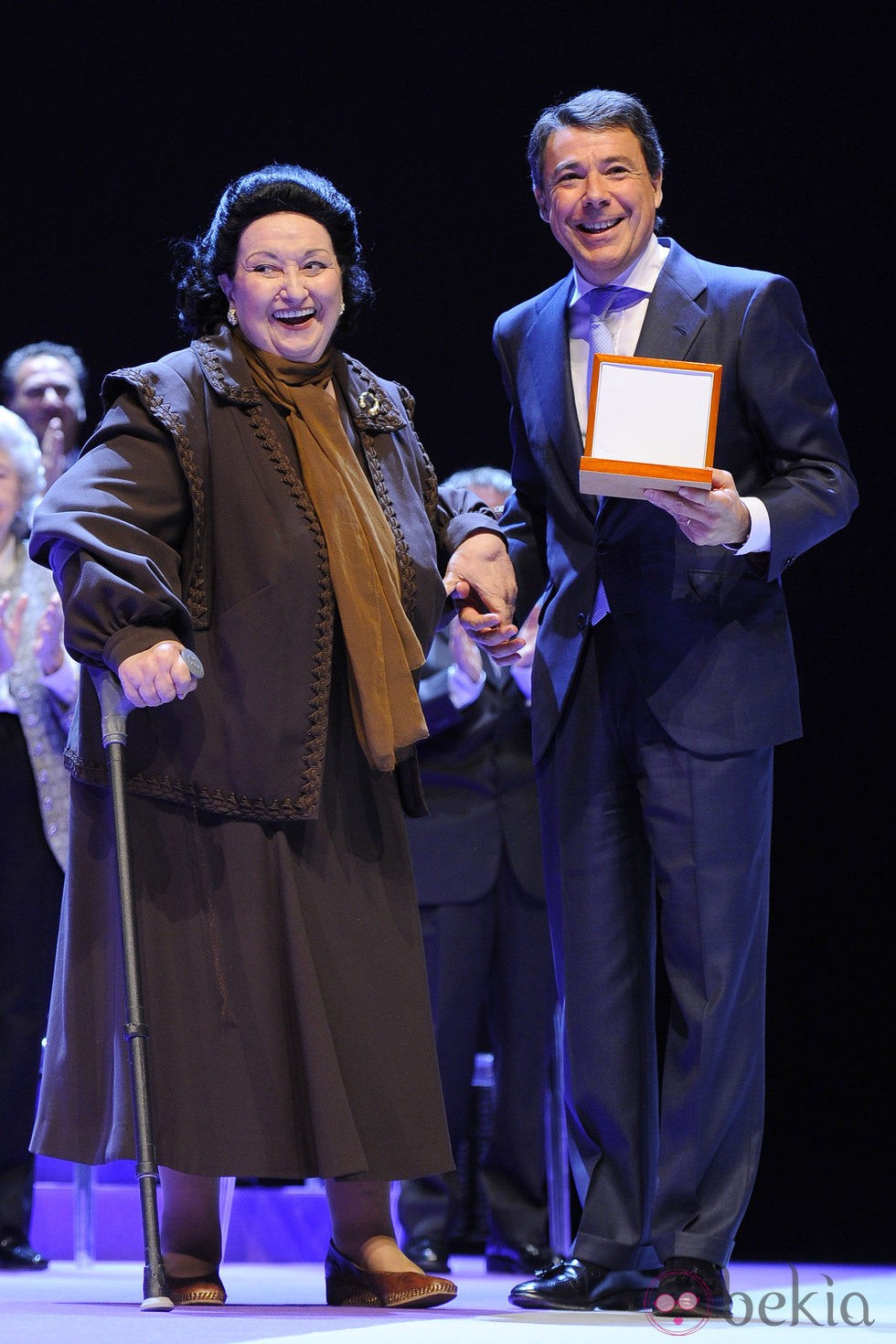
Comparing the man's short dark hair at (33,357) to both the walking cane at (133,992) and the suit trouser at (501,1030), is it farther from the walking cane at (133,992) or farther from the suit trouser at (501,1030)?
the walking cane at (133,992)

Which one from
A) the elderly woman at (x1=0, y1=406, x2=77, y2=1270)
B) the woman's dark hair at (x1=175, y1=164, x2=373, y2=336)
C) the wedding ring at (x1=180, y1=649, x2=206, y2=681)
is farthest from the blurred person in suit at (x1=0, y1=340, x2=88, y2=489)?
the wedding ring at (x1=180, y1=649, x2=206, y2=681)

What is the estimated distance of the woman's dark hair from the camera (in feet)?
8.45

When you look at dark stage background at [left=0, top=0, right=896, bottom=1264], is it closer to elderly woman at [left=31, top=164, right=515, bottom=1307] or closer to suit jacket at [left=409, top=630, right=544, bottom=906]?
suit jacket at [left=409, top=630, right=544, bottom=906]

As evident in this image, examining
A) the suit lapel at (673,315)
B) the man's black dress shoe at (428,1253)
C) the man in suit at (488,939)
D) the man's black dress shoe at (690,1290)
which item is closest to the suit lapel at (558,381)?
the suit lapel at (673,315)

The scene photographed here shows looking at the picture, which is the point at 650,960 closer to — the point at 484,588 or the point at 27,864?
the point at 484,588

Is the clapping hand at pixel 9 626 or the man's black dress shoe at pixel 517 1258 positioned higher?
the clapping hand at pixel 9 626

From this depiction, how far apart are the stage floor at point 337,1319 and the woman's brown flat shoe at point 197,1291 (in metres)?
0.02

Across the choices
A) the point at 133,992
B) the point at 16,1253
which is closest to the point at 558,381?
the point at 133,992

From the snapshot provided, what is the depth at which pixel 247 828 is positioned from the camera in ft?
7.75

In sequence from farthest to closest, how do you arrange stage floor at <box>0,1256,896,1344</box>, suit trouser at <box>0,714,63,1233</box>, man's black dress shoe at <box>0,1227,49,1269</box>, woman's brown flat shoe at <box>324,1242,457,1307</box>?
suit trouser at <box>0,714,63,1233</box> → man's black dress shoe at <box>0,1227,49,1269</box> → woman's brown flat shoe at <box>324,1242,457,1307</box> → stage floor at <box>0,1256,896,1344</box>

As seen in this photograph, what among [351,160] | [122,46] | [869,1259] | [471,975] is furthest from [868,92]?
[869,1259]

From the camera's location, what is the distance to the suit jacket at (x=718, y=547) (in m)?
2.49

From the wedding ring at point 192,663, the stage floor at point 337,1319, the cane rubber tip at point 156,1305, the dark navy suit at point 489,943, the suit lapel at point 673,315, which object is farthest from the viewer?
the dark navy suit at point 489,943

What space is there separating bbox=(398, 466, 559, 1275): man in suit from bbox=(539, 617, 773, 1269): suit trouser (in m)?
1.14
